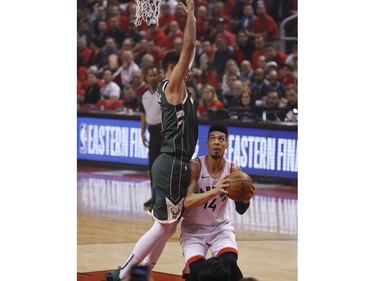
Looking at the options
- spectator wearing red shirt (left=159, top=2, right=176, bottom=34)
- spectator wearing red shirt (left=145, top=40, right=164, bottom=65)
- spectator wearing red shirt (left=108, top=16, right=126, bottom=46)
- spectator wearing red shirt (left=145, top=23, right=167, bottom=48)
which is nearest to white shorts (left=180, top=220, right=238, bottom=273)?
spectator wearing red shirt (left=145, top=40, right=164, bottom=65)

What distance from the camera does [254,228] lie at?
1028 centimetres

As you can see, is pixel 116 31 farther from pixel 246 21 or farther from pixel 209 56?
pixel 246 21

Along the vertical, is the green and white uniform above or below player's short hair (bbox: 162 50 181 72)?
below

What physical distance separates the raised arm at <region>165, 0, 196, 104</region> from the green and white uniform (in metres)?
0.07

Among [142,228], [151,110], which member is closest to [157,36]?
[151,110]

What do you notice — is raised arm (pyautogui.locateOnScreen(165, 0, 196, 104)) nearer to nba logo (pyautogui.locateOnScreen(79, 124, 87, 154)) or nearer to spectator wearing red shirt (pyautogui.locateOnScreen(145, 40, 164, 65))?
nba logo (pyautogui.locateOnScreen(79, 124, 87, 154))

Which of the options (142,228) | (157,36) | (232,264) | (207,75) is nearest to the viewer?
(232,264)

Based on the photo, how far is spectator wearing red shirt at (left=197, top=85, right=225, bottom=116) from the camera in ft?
46.3

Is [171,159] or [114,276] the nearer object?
[171,159]

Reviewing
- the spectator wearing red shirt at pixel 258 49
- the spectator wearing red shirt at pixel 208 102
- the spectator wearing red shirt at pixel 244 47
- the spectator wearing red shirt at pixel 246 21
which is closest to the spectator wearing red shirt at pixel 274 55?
the spectator wearing red shirt at pixel 258 49

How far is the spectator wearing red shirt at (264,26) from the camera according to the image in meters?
15.7

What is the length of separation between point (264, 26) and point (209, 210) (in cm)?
922

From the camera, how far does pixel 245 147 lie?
13.2 meters
